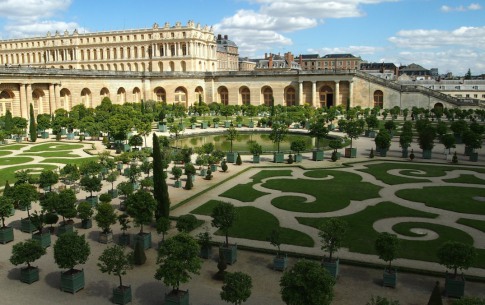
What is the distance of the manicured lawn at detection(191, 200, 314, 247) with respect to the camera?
1998cm

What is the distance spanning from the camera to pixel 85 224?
22.1 m

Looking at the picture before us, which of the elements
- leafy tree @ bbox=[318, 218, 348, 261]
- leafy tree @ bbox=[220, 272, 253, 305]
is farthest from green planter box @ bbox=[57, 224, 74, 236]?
leafy tree @ bbox=[318, 218, 348, 261]

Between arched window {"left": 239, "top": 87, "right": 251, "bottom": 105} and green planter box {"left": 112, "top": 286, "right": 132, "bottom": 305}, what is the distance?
6945 cm

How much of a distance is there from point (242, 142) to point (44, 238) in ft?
98.9

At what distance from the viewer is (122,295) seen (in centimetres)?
1482

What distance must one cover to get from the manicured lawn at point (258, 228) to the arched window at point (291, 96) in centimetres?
5699

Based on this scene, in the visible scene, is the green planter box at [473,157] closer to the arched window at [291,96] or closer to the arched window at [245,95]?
the arched window at [291,96]

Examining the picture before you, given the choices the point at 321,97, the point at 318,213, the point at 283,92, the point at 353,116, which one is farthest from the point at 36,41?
the point at 318,213

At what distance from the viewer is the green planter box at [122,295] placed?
14836 millimetres

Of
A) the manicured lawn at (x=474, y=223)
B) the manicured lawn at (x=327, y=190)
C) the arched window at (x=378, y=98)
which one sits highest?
the arched window at (x=378, y=98)

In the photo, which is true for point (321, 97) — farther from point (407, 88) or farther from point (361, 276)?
point (361, 276)

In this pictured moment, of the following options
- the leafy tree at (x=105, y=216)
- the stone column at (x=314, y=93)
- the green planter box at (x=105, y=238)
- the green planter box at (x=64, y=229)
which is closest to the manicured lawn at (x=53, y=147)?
the green planter box at (x=64, y=229)

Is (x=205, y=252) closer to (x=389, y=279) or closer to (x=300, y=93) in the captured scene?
(x=389, y=279)

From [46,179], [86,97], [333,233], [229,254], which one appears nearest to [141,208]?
[229,254]
